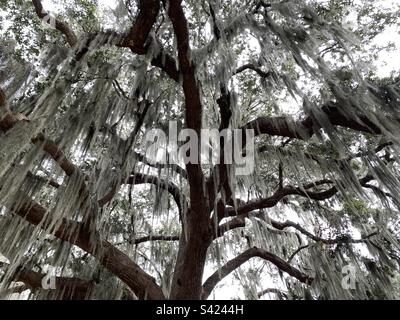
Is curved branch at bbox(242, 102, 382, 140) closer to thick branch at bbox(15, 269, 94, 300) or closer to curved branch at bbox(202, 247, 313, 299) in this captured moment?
curved branch at bbox(202, 247, 313, 299)

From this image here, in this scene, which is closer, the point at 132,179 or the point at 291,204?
the point at 132,179

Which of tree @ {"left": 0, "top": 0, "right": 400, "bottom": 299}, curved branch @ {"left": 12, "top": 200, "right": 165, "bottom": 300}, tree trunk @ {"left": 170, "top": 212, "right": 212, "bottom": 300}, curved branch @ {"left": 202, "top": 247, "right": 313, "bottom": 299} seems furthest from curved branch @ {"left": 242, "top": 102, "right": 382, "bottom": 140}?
curved branch @ {"left": 12, "top": 200, "right": 165, "bottom": 300}

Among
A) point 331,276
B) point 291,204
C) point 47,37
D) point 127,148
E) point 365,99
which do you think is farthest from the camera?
point 291,204

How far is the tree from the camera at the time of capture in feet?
8.39

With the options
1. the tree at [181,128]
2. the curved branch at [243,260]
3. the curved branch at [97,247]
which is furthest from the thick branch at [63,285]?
the curved branch at [243,260]

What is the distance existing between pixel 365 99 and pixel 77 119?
90.3 inches

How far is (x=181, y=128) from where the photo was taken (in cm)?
323

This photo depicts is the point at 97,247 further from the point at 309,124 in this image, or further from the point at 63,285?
the point at 309,124

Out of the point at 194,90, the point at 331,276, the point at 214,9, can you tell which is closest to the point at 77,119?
the point at 194,90

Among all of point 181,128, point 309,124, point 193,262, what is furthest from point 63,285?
point 309,124

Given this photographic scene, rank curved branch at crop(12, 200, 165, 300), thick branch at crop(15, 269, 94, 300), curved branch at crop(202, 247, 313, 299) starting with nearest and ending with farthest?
curved branch at crop(12, 200, 165, 300)
thick branch at crop(15, 269, 94, 300)
curved branch at crop(202, 247, 313, 299)

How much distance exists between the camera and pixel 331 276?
3.47 m

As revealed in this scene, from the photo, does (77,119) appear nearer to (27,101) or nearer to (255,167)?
(27,101)

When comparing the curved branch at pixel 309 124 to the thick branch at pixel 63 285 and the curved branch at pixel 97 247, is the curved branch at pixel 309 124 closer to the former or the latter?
the curved branch at pixel 97 247
